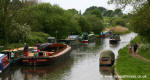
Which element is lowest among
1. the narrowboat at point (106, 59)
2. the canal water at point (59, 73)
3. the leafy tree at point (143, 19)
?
the canal water at point (59, 73)

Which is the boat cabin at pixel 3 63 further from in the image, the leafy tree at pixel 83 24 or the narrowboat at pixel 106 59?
the leafy tree at pixel 83 24

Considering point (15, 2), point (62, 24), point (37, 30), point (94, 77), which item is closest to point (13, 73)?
point (94, 77)

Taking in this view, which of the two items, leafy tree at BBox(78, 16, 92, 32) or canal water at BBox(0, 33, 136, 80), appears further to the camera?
leafy tree at BBox(78, 16, 92, 32)

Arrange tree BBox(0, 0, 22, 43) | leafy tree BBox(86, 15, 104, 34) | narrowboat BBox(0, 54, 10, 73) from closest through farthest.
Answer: narrowboat BBox(0, 54, 10, 73), tree BBox(0, 0, 22, 43), leafy tree BBox(86, 15, 104, 34)

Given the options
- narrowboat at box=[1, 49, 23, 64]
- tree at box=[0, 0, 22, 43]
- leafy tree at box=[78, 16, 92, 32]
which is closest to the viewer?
narrowboat at box=[1, 49, 23, 64]

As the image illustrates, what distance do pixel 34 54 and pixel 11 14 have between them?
38.7 feet

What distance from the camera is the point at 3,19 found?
126ft

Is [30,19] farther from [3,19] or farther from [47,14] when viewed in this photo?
[3,19]

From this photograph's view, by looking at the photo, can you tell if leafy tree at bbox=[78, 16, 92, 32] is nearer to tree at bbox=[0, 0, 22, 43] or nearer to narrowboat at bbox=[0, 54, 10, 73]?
tree at bbox=[0, 0, 22, 43]

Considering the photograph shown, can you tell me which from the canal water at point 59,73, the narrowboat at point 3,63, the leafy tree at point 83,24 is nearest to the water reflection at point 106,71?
the canal water at point 59,73

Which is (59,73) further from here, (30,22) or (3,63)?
(30,22)

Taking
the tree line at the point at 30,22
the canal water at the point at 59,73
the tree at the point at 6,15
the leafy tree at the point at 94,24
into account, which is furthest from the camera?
the leafy tree at the point at 94,24

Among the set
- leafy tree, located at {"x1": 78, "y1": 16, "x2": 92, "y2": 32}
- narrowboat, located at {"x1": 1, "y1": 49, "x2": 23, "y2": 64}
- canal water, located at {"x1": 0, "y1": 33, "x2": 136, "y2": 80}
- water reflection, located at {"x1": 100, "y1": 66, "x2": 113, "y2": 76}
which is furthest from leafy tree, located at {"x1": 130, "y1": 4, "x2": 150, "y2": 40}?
leafy tree, located at {"x1": 78, "y1": 16, "x2": 92, "y2": 32}

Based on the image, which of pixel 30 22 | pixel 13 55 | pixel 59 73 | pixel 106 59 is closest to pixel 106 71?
pixel 106 59
